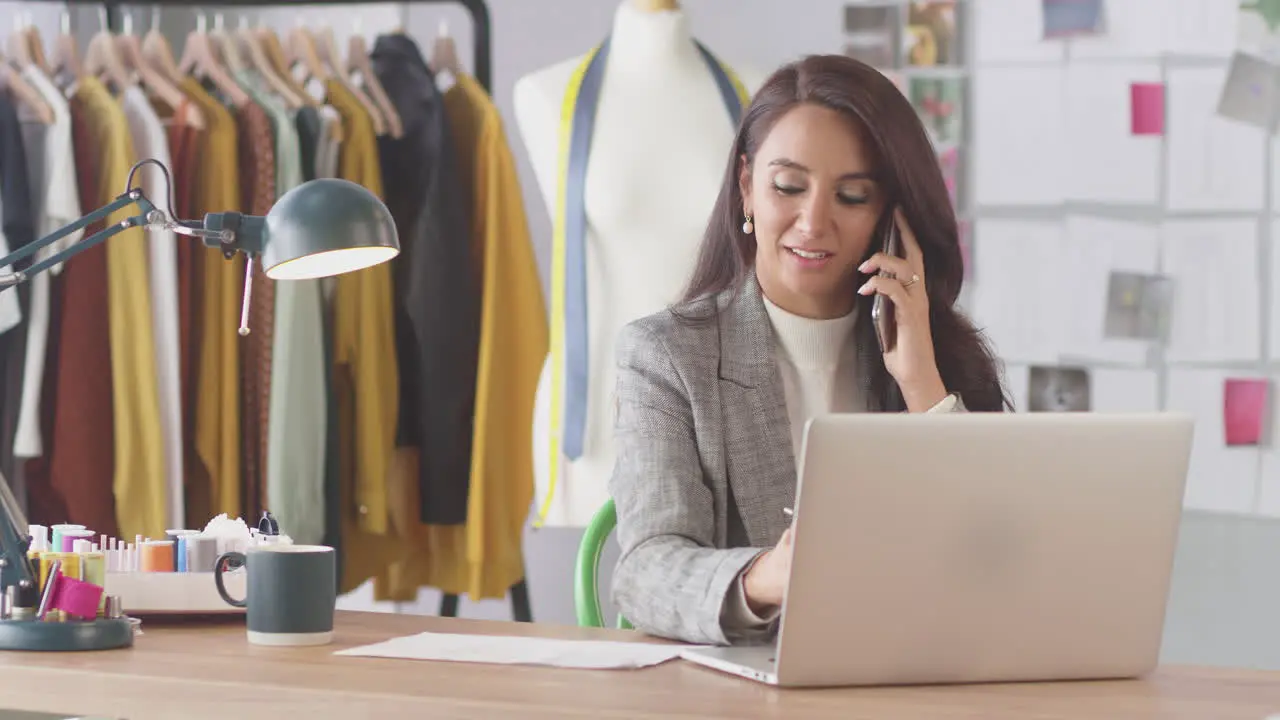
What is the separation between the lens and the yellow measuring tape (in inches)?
109

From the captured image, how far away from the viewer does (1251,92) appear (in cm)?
324

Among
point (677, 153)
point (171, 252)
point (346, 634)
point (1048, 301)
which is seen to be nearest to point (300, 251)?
point (346, 634)

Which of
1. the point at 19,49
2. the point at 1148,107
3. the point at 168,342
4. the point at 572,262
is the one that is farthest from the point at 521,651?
the point at 1148,107

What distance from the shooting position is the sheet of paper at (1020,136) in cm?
338

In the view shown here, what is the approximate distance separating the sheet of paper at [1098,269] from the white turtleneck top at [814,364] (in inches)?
63.6

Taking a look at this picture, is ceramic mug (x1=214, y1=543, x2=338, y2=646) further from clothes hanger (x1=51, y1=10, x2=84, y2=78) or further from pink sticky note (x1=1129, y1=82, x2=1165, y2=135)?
pink sticky note (x1=1129, y1=82, x2=1165, y2=135)

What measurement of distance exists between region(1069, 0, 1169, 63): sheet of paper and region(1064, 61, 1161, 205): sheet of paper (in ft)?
0.07

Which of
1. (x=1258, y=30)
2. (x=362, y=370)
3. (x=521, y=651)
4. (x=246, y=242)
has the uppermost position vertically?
(x=1258, y=30)

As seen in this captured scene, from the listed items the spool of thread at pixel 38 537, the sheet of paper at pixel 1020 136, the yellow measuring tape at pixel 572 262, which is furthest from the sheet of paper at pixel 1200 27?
the spool of thread at pixel 38 537

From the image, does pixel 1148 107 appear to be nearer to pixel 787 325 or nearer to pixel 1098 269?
pixel 1098 269

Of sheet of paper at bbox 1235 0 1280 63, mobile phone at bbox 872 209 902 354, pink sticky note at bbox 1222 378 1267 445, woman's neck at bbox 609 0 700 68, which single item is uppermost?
sheet of paper at bbox 1235 0 1280 63

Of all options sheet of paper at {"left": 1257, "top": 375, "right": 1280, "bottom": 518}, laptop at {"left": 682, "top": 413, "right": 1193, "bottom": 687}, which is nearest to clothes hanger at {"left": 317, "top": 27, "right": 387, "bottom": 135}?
sheet of paper at {"left": 1257, "top": 375, "right": 1280, "bottom": 518}

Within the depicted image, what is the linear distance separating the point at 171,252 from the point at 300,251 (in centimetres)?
164

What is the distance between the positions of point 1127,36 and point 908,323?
1.78 m
